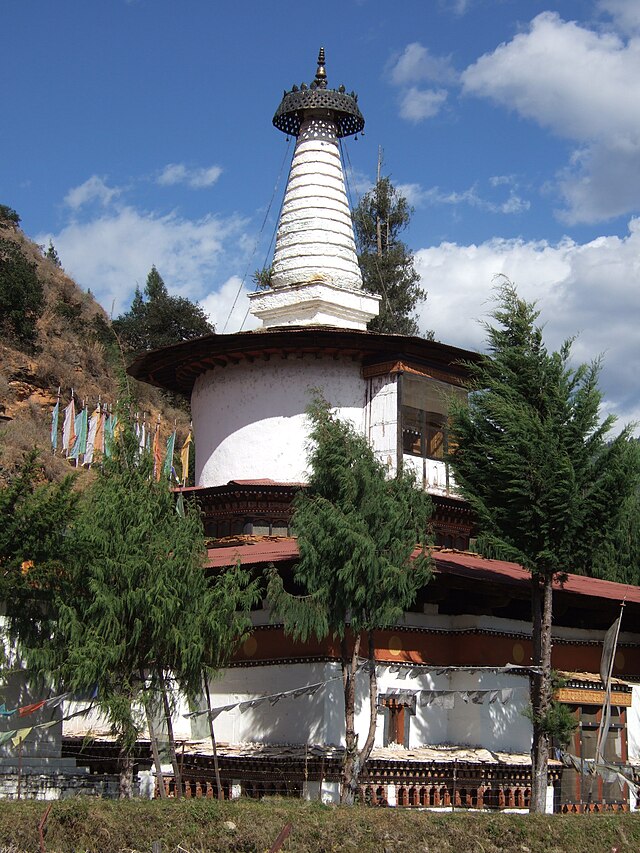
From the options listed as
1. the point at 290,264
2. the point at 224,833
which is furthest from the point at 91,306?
the point at 224,833

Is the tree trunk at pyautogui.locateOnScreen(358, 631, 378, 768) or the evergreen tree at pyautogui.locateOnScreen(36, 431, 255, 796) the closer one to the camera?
the evergreen tree at pyautogui.locateOnScreen(36, 431, 255, 796)

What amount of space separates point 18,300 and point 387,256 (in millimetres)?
13892

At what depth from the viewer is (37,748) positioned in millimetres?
15055

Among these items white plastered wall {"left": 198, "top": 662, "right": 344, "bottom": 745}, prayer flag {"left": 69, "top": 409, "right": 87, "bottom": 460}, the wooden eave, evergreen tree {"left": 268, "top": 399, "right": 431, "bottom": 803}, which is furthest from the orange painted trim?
prayer flag {"left": 69, "top": 409, "right": 87, "bottom": 460}

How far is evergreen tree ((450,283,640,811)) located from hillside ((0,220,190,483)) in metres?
19.7

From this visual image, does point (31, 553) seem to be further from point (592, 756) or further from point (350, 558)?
point (592, 756)

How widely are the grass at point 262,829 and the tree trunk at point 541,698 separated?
102 inches

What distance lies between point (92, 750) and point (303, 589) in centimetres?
379

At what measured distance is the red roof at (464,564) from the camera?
17.3 m

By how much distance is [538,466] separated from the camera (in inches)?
628

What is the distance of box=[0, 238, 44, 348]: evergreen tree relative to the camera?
137 ft

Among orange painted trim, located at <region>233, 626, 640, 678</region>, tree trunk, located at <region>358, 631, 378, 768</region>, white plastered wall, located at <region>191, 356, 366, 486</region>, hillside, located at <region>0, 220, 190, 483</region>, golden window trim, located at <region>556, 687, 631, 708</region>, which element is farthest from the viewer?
hillside, located at <region>0, 220, 190, 483</region>

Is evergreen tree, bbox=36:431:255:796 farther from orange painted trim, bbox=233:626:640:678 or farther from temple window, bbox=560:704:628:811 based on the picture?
temple window, bbox=560:704:628:811

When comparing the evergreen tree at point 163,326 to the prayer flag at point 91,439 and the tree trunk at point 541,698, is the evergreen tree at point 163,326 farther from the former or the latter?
the tree trunk at point 541,698
